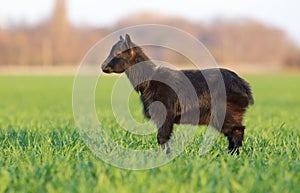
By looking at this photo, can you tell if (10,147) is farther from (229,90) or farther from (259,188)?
(259,188)

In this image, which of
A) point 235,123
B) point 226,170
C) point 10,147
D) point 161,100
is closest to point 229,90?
point 235,123

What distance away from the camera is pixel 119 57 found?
5.74 metres

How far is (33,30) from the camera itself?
331 ft

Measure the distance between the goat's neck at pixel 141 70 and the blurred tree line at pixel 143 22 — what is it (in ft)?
222

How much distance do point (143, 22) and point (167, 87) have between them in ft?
331

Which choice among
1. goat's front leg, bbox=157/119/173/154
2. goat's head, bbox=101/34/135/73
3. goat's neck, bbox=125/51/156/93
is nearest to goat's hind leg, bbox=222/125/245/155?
goat's front leg, bbox=157/119/173/154

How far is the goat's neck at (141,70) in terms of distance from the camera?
5805 mm

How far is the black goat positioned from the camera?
5727mm

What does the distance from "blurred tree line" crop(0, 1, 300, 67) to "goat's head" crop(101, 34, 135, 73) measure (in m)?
67.7

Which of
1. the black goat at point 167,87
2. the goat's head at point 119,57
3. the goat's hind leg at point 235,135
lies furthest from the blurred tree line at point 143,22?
the goat's head at point 119,57

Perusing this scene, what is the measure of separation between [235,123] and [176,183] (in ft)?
7.47

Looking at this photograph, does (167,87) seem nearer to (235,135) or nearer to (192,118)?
(192,118)

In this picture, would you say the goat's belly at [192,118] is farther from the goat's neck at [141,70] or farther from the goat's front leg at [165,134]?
the goat's neck at [141,70]

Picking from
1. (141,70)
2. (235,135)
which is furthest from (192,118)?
(141,70)
